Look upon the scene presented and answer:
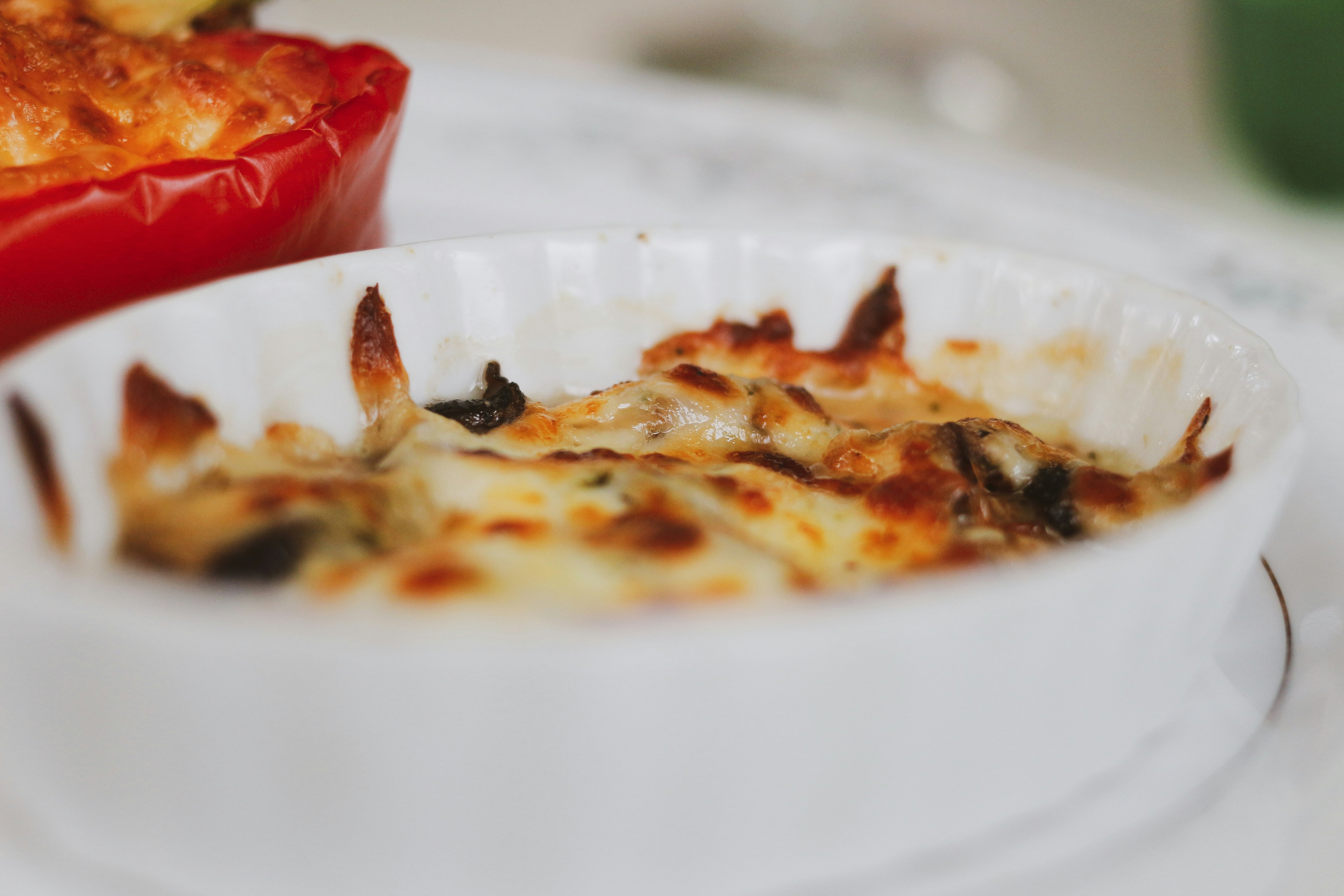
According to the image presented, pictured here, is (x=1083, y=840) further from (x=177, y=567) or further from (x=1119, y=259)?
(x=1119, y=259)

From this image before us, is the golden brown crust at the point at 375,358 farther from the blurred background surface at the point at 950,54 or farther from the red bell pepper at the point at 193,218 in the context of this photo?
Result: the blurred background surface at the point at 950,54

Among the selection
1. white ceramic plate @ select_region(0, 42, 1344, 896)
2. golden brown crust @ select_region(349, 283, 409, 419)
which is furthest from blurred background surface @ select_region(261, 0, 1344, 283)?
golden brown crust @ select_region(349, 283, 409, 419)

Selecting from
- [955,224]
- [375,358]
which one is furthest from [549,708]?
[955,224]

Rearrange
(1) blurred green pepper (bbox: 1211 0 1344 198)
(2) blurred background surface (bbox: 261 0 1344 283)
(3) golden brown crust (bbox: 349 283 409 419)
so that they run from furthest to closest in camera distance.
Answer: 1. (2) blurred background surface (bbox: 261 0 1344 283)
2. (1) blurred green pepper (bbox: 1211 0 1344 198)
3. (3) golden brown crust (bbox: 349 283 409 419)

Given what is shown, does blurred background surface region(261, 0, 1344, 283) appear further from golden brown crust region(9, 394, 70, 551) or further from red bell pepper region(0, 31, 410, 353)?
golden brown crust region(9, 394, 70, 551)

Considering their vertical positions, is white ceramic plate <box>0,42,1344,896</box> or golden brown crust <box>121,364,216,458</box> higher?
golden brown crust <box>121,364,216,458</box>

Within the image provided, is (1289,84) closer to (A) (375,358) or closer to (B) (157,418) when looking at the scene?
(A) (375,358)
